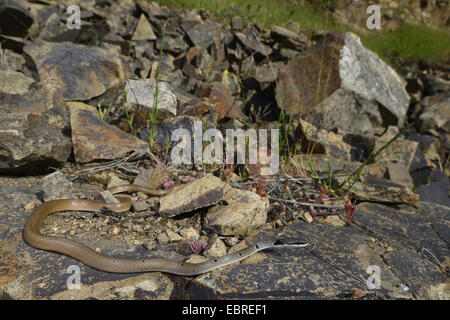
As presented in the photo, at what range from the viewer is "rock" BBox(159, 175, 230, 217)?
3701mm

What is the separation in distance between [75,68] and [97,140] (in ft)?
6.09

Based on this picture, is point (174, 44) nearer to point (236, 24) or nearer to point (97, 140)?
point (236, 24)

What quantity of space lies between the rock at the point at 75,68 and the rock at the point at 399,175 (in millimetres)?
5049

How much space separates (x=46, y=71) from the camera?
5.48 metres

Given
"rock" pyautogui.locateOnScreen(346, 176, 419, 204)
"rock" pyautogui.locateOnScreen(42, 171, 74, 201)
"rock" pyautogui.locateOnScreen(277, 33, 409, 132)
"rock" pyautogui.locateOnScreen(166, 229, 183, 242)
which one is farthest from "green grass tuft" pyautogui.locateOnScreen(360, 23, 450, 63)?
"rock" pyautogui.locateOnScreen(42, 171, 74, 201)

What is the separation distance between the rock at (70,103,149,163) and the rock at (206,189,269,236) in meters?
1.61

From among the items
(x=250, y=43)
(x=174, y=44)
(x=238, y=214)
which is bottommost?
(x=238, y=214)

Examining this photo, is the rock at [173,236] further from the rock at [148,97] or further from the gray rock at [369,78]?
the gray rock at [369,78]

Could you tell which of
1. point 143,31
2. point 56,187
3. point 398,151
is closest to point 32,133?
point 56,187

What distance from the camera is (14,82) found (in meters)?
5.19

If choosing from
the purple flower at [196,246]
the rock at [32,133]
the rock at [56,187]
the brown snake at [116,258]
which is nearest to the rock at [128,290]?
the brown snake at [116,258]

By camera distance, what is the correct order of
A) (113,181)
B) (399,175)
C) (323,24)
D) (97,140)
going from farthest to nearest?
(323,24), (399,175), (97,140), (113,181)

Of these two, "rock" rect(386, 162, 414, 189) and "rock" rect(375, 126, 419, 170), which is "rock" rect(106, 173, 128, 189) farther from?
"rock" rect(375, 126, 419, 170)

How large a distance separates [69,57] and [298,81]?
439 cm
